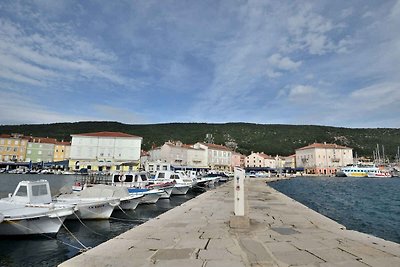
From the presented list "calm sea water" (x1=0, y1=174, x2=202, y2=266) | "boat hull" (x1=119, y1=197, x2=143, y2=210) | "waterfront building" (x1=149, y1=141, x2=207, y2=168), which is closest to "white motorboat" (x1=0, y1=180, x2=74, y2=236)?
"calm sea water" (x1=0, y1=174, x2=202, y2=266)

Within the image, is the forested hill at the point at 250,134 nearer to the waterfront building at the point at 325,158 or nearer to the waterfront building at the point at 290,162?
the waterfront building at the point at 290,162

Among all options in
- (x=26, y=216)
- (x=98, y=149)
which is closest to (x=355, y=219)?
(x=26, y=216)

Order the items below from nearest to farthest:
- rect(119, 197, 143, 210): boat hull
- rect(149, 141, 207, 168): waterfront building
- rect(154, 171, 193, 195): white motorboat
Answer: rect(119, 197, 143, 210): boat hull < rect(154, 171, 193, 195): white motorboat < rect(149, 141, 207, 168): waterfront building

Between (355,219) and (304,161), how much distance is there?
4694 inches

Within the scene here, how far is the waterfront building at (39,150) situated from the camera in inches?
4008

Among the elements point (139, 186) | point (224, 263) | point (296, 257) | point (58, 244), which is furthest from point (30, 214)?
point (139, 186)

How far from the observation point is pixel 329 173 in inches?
4884

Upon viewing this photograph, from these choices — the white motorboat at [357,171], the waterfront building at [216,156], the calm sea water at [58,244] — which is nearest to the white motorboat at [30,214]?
the calm sea water at [58,244]

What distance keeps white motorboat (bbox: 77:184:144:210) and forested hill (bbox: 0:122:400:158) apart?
125 m

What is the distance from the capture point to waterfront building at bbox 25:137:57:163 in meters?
102

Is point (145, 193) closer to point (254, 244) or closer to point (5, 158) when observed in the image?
point (254, 244)

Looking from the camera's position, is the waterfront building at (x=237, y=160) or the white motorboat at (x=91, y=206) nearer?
the white motorboat at (x=91, y=206)

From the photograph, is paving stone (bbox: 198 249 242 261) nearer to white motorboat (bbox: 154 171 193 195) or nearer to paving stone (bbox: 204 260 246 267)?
paving stone (bbox: 204 260 246 267)

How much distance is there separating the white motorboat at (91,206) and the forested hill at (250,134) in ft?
419
